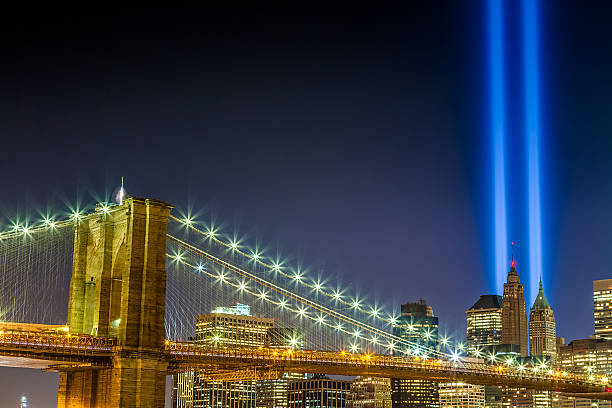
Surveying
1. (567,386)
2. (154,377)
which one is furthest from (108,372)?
(567,386)

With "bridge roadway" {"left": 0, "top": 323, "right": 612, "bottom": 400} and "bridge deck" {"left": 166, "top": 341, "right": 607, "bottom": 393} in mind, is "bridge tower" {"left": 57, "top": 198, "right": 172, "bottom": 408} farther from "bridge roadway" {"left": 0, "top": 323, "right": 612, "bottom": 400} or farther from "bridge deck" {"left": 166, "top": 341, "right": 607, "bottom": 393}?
"bridge deck" {"left": 166, "top": 341, "right": 607, "bottom": 393}

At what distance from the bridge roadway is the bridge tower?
51.4 inches

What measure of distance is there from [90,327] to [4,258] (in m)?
12.7

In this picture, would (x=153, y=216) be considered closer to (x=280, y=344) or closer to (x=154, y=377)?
(x=154, y=377)

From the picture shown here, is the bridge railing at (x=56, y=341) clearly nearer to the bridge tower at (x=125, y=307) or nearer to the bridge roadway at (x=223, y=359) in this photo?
the bridge roadway at (x=223, y=359)

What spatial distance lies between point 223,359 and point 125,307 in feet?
41.7

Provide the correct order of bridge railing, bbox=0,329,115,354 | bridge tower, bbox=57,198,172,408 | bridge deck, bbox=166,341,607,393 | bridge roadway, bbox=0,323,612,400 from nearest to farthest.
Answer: bridge railing, bbox=0,329,115,354 → bridge roadway, bbox=0,323,612,400 → bridge tower, bbox=57,198,172,408 → bridge deck, bbox=166,341,607,393

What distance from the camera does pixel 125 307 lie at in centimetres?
7194

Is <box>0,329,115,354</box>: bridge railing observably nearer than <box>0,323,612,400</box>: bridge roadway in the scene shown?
Yes

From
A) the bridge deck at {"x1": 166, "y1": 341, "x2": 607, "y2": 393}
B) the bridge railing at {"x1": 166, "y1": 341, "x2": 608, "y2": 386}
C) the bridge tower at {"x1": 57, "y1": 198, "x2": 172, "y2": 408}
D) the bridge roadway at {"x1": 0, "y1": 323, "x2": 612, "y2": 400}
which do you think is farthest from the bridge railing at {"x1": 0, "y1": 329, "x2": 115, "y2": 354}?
the bridge deck at {"x1": 166, "y1": 341, "x2": 607, "y2": 393}

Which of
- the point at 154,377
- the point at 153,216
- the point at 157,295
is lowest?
the point at 154,377

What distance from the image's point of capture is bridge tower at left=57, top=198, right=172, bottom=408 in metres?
70.9

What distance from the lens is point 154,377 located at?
72.0 m

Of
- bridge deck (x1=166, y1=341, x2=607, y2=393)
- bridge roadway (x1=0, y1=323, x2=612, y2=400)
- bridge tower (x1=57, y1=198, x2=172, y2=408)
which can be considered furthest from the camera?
bridge deck (x1=166, y1=341, x2=607, y2=393)
